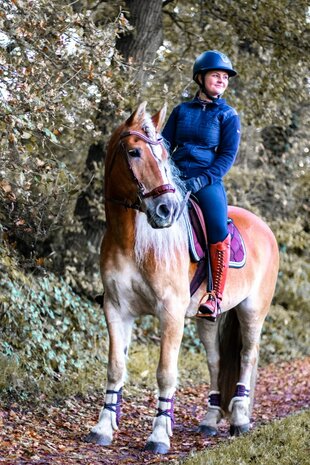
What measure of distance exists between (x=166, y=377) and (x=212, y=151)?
6.10 ft

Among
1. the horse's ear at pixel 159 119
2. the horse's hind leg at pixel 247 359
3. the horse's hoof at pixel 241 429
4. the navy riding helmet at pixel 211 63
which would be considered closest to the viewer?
the horse's ear at pixel 159 119

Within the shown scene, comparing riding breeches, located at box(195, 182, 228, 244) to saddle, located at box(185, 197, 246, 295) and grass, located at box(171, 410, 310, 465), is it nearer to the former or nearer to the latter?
saddle, located at box(185, 197, 246, 295)

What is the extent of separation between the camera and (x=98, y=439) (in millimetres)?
5676

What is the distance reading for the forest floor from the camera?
5.34 m

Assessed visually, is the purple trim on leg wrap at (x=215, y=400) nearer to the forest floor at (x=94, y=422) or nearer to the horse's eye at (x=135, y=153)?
the forest floor at (x=94, y=422)

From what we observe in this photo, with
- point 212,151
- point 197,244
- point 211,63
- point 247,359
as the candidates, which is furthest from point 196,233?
point 247,359

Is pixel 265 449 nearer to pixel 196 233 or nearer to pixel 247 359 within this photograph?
pixel 247 359

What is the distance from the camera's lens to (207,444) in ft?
20.0

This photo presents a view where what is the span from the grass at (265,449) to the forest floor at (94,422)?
12.8 inches

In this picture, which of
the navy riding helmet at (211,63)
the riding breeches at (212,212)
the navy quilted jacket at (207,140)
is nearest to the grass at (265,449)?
the riding breeches at (212,212)

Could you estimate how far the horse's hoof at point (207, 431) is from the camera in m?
6.57

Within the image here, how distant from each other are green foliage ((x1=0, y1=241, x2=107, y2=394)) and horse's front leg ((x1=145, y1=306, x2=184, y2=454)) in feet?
4.98

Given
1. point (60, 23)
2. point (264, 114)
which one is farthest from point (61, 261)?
point (60, 23)

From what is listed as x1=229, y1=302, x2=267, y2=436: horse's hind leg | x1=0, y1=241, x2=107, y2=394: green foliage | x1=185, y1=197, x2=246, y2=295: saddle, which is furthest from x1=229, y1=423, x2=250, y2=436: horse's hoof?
x1=0, y1=241, x2=107, y2=394: green foliage
